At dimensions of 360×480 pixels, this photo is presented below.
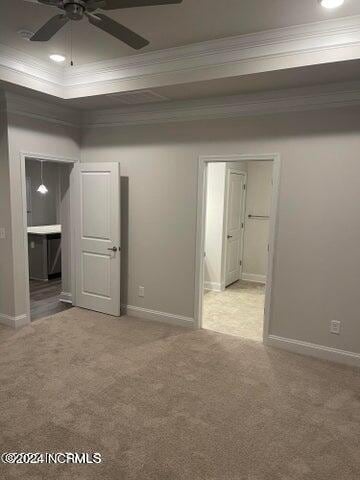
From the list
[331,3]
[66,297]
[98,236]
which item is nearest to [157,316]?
[98,236]

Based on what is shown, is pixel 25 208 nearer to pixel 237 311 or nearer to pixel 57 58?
pixel 57 58

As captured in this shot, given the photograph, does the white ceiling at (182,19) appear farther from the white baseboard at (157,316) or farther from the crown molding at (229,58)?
the white baseboard at (157,316)

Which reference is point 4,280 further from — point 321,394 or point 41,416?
point 321,394

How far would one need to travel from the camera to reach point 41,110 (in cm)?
416

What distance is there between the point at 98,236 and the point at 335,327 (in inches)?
118

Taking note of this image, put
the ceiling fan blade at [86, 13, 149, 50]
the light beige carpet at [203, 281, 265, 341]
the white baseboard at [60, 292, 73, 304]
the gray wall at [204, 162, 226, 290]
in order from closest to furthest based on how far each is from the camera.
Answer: the ceiling fan blade at [86, 13, 149, 50], the light beige carpet at [203, 281, 265, 341], the white baseboard at [60, 292, 73, 304], the gray wall at [204, 162, 226, 290]

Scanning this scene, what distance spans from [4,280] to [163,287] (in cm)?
190

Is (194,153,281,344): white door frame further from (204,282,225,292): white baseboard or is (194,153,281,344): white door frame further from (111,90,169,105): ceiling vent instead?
(204,282,225,292): white baseboard

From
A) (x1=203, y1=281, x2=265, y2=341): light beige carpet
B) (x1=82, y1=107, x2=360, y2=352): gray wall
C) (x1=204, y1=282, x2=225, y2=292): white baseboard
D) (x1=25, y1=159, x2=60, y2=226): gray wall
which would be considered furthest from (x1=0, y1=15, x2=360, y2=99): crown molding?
(x1=25, y1=159, x2=60, y2=226): gray wall

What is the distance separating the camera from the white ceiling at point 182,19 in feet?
8.15

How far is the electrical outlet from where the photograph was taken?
3506 millimetres

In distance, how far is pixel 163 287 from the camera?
4.45 m

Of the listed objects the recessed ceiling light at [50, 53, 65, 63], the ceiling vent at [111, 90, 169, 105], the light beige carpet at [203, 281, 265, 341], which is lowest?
the light beige carpet at [203, 281, 265, 341]

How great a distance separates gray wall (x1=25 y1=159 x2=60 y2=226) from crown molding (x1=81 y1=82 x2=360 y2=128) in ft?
13.0
